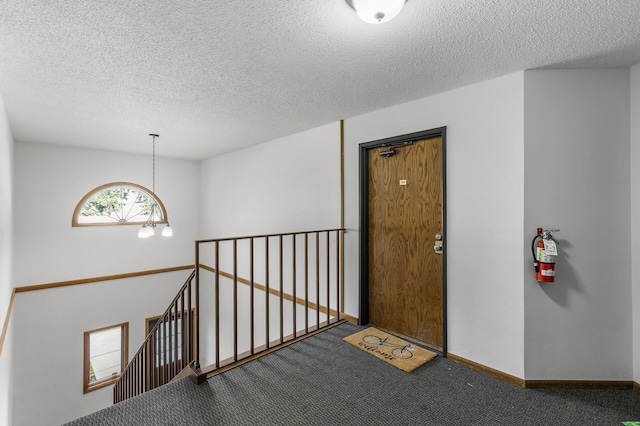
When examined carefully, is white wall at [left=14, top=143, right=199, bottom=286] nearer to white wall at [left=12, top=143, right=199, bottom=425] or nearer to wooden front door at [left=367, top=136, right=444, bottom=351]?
white wall at [left=12, top=143, right=199, bottom=425]

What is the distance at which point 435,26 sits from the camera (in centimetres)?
158

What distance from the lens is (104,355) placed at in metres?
5.06

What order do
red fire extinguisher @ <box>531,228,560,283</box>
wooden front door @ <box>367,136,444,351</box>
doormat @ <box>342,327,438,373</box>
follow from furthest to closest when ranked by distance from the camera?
wooden front door @ <box>367,136,444,351</box> → doormat @ <box>342,327,438,373</box> → red fire extinguisher @ <box>531,228,560,283</box>

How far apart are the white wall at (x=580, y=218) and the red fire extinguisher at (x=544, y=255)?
47 mm

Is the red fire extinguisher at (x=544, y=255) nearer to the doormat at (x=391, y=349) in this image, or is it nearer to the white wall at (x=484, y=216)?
the white wall at (x=484, y=216)

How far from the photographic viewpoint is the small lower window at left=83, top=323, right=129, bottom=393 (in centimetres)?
480

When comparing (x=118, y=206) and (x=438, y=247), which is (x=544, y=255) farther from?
(x=118, y=206)

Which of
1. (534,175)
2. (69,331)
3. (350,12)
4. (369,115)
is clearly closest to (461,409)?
(534,175)

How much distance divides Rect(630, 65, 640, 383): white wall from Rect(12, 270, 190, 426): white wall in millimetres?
6361

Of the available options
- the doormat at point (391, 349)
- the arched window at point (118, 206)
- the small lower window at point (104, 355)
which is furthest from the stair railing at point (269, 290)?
the small lower window at point (104, 355)

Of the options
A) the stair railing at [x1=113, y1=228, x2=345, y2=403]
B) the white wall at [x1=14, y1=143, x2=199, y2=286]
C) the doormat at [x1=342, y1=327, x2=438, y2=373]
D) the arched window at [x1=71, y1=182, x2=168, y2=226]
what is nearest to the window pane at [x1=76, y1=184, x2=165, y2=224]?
the arched window at [x1=71, y1=182, x2=168, y2=226]

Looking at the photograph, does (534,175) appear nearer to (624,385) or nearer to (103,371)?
(624,385)

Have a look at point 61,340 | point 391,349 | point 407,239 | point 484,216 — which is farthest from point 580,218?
point 61,340

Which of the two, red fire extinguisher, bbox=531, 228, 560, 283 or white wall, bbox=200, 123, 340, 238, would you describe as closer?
red fire extinguisher, bbox=531, 228, 560, 283
